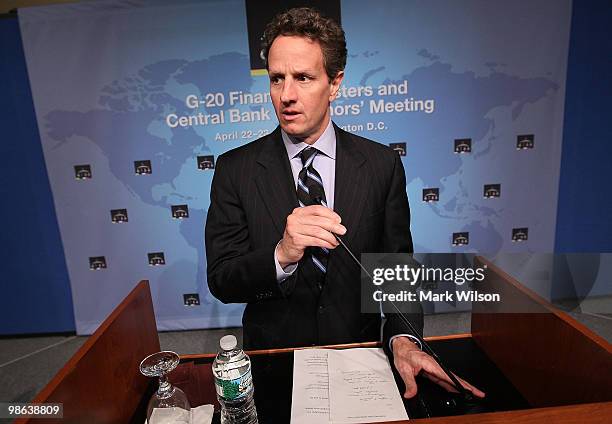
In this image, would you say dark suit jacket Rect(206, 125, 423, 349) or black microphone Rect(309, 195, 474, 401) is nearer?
black microphone Rect(309, 195, 474, 401)

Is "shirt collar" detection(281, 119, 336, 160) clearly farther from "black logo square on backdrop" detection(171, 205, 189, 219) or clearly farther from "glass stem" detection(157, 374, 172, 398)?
"black logo square on backdrop" detection(171, 205, 189, 219)

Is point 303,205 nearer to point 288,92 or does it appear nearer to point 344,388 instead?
point 288,92

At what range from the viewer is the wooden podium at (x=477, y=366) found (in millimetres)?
829

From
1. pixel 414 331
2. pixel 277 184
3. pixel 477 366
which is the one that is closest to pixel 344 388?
pixel 414 331

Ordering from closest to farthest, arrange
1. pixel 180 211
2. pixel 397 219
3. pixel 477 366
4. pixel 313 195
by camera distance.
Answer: pixel 477 366, pixel 313 195, pixel 397 219, pixel 180 211

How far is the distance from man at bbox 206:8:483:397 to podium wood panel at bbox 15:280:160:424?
257 mm

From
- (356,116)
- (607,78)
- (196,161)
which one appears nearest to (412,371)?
(356,116)

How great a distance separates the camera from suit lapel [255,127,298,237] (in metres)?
1.33

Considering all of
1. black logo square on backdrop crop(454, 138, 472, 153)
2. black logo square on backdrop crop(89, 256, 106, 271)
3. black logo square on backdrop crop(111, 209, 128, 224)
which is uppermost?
black logo square on backdrop crop(454, 138, 472, 153)

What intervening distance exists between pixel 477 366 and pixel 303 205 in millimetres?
674

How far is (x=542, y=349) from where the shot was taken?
3.34 feet

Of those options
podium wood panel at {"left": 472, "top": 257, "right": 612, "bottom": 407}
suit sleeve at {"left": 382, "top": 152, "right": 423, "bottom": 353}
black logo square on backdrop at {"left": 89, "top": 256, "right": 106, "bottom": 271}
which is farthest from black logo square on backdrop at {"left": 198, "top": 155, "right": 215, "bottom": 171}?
podium wood panel at {"left": 472, "top": 257, "right": 612, "bottom": 407}

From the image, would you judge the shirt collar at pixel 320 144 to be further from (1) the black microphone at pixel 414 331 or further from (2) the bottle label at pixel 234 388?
(2) the bottle label at pixel 234 388

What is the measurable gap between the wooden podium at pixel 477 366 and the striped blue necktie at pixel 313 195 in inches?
9.3
